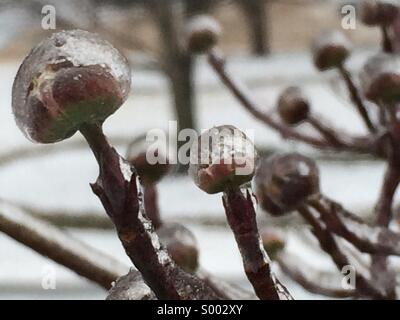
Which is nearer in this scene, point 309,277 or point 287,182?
point 287,182

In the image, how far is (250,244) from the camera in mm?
140

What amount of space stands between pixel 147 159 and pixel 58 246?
47 millimetres

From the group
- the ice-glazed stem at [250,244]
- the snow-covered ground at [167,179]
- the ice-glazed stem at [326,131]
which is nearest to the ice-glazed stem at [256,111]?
the ice-glazed stem at [326,131]

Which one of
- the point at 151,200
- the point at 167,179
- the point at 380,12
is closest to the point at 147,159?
the point at 151,200

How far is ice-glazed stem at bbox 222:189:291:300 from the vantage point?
135 mm

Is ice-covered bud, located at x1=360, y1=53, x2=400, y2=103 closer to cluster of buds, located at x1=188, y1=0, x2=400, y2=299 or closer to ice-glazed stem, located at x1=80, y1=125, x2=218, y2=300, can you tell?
cluster of buds, located at x1=188, y1=0, x2=400, y2=299

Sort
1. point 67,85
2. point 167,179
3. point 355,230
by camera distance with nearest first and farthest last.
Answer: point 67,85, point 355,230, point 167,179

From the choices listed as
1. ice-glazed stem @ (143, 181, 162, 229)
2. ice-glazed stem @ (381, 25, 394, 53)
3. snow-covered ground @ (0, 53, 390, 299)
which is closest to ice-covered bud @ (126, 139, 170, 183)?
ice-glazed stem @ (143, 181, 162, 229)

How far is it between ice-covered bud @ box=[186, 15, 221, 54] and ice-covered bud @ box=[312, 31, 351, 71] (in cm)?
7

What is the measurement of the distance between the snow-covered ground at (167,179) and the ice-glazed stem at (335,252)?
557 millimetres

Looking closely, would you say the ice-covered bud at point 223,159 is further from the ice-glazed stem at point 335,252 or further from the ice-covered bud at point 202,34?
the ice-covered bud at point 202,34

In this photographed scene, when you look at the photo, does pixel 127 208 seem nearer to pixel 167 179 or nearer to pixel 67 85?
pixel 67 85
